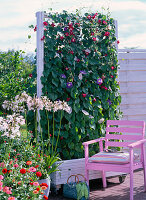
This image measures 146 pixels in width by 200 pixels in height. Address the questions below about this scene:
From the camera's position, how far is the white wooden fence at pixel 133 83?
5.03m

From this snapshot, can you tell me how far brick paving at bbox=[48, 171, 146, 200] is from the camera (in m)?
3.77

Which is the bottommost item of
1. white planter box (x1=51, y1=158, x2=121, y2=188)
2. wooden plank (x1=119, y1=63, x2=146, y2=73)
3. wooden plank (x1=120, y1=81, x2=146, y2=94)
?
white planter box (x1=51, y1=158, x2=121, y2=188)

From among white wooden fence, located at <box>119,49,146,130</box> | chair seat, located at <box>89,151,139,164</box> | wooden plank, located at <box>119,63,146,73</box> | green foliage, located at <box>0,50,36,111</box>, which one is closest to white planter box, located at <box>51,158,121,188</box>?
chair seat, located at <box>89,151,139,164</box>

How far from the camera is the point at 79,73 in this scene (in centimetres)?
419

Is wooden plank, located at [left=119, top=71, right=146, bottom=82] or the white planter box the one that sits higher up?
wooden plank, located at [left=119, top=71, right=146, bottom=82]

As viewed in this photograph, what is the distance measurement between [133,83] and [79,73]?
1221 mm

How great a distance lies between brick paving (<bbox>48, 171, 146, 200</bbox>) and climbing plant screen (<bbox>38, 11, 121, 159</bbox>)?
460 mm

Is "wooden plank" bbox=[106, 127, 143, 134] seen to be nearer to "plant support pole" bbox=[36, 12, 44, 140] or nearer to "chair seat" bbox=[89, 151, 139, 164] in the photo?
"chair seat" bbox=[89, 151, 139, 164]

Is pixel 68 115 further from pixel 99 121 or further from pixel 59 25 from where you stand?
pixel 59 25

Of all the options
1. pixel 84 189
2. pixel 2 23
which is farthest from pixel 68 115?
pixel 2 23

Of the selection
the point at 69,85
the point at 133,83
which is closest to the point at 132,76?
the point at 133,83

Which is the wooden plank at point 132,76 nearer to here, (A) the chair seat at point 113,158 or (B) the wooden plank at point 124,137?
(B) the wooden plank at point 124,137

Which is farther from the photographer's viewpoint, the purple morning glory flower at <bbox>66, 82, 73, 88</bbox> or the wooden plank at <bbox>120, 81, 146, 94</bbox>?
the wooden plank at <bbox>120, 81, 146, 94</bbox>

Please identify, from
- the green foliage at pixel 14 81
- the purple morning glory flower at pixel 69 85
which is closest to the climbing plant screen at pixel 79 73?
the purple morning glory flower at pixel 69 85
